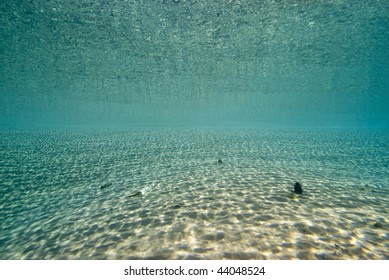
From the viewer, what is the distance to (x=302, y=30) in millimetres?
17500

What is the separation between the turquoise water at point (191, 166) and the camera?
4.03 meters

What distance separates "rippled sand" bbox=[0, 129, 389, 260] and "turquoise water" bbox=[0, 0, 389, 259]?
0.12 ft

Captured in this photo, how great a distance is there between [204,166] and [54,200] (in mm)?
5983

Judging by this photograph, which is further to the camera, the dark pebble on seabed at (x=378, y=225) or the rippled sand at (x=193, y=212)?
the dark pebble on seabed at (x=378, y=225)

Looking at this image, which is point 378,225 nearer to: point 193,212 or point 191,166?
point 193,212

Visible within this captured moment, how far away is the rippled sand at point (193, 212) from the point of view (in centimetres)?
369

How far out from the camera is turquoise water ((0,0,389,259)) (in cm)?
403

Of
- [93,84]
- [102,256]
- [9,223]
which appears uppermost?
[93,84]

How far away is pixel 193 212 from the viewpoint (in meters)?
5.14

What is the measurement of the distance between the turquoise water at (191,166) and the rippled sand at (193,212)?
0.12 feet

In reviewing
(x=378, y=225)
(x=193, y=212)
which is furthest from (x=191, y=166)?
(x=378, y=225)

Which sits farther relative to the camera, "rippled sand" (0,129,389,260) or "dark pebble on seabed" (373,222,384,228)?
"dark pebble on seabed" (373,222,384,228)
